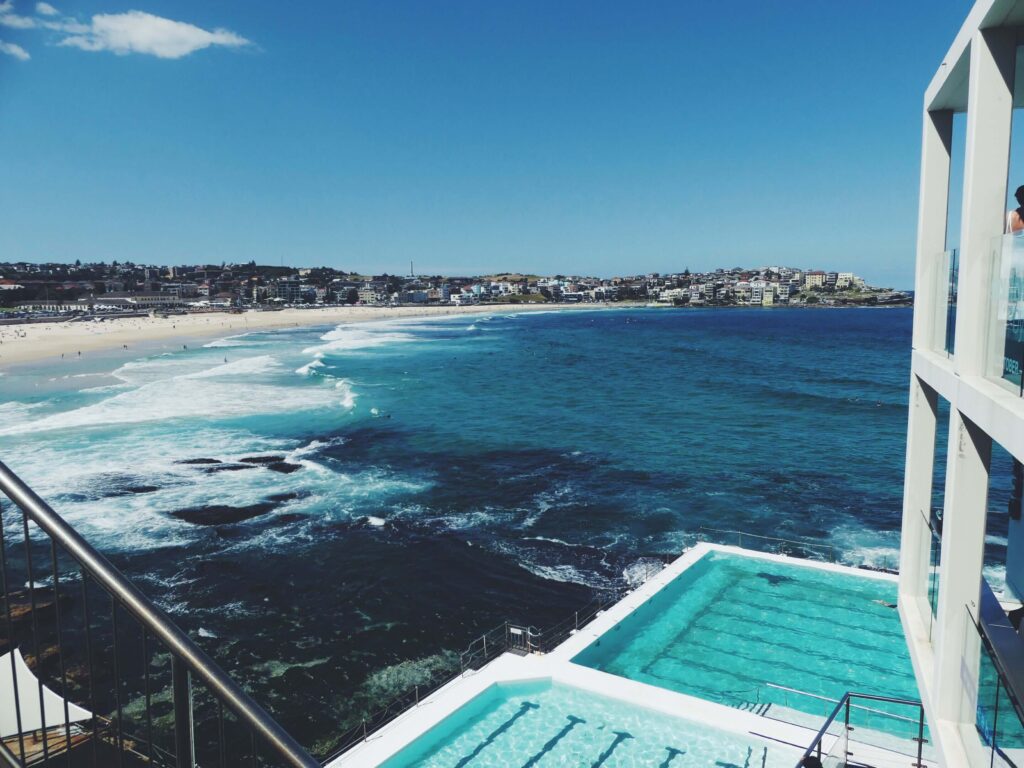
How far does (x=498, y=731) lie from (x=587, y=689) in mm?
1650

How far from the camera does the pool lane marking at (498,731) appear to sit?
31.7ft

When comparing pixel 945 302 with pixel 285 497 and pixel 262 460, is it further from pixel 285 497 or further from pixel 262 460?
pixel 262 460

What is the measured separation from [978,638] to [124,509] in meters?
22.5

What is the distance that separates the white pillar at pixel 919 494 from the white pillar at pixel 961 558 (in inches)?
64.3

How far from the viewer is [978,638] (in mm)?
4512

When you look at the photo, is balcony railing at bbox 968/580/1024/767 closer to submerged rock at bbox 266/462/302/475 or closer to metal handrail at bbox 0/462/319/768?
metal handrail at bbox 0/462/319/768

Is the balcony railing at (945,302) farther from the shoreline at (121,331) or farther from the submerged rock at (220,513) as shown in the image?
the shoreline at (121,331)

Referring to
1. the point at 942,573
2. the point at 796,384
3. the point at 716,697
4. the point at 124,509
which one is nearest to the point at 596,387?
the point at 796,384

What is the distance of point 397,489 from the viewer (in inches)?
940

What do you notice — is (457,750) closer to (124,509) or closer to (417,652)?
(417,652)

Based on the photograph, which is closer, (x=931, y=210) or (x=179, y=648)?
(x=179, y=648)

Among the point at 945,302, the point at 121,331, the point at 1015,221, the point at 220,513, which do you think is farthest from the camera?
the point at 121,331

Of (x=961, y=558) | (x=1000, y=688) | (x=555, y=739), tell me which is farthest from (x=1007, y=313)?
(x=555, y=739)

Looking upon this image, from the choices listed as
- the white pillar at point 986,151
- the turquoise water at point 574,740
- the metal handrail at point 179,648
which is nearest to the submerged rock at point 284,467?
the turquoise water at point 574,740
